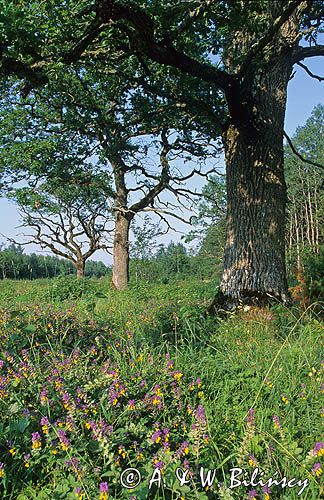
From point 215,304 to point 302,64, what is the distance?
423 centimetres

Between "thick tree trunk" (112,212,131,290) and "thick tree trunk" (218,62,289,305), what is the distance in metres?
10.6

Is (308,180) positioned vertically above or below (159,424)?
above

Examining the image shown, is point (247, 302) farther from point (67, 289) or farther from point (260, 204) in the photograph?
point (67, 289)

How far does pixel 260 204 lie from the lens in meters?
6.11

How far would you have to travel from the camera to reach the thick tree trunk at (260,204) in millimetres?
6027

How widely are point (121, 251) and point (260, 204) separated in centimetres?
1093

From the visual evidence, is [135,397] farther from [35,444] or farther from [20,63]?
[20,63]

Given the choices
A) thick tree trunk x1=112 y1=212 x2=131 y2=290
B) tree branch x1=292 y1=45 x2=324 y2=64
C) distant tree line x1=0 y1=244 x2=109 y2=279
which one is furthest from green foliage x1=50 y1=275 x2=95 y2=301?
tree branch x1=292 y1=45 x2=324 y2=64

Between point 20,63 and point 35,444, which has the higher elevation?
point 20,63

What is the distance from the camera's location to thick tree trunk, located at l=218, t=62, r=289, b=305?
6027mm

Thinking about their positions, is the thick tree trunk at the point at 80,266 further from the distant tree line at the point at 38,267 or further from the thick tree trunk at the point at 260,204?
the thick tree trunk at the point at 260,204

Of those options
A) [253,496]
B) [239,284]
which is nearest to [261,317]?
[239,284]

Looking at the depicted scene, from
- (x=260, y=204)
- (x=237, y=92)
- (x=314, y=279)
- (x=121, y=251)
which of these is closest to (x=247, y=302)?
(x=260, y=204)

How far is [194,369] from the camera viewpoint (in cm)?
321
